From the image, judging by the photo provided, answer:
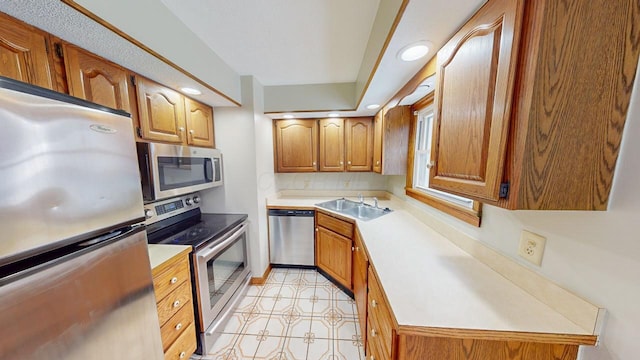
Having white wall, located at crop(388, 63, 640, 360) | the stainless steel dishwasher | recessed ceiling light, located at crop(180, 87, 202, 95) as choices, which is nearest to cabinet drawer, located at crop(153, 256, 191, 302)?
the stainless steel dishwasher

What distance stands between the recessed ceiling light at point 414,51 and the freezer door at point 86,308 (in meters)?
1.54

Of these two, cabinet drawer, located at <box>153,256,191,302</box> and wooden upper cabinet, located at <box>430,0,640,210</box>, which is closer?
wooden upper cabinet, located at <box>430,0,640,210</box>

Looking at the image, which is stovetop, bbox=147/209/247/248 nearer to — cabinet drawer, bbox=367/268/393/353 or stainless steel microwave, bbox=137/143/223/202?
stainless steel microwave, bbox=137/143/223/202

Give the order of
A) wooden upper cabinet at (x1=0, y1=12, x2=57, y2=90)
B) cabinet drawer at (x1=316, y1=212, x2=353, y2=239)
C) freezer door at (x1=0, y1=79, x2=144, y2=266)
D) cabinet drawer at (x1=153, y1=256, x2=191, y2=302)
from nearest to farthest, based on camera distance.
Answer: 1. freezer door at (x1=0, y1=79, x2=144, y2=266)
2. wooden upper cabinet at (x1=0, y1=12, x2=57, y2=90)
3. cabinet drawer at (x1=153, y1=256, x2=191, y2=302)
4. cabinet drawer at (x1=316, y1=212, x2=353, y2=239)

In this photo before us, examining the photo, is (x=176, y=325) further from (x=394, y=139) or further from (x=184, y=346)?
(x=394, y=139)

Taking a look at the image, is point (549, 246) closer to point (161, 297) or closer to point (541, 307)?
point (541, 307)

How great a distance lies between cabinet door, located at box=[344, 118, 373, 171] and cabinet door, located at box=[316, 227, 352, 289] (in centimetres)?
95

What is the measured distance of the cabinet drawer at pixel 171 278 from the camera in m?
1.09

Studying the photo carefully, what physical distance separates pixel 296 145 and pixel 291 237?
1.19 metres

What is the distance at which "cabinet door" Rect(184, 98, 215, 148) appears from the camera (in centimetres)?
170

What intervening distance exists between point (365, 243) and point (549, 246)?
844 mm

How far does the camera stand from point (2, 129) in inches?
19.5

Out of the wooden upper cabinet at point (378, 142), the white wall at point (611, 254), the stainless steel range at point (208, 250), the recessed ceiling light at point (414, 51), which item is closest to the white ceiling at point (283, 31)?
the recessed ceiling light at point (414, 51)

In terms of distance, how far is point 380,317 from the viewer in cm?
97
